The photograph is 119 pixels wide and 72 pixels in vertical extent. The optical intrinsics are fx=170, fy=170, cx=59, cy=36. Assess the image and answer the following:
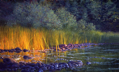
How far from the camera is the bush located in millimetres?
14781

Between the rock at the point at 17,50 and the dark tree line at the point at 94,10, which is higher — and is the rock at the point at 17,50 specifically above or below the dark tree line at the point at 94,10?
below

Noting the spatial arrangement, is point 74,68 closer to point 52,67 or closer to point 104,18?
point 52,67

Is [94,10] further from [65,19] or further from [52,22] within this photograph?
[52,22]

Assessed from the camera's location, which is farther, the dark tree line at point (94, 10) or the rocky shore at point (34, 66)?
the dark tree line at point (94, 10)

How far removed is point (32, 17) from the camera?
586 inches

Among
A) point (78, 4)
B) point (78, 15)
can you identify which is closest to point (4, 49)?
point (78, 15)

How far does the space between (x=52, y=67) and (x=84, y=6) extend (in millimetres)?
17583

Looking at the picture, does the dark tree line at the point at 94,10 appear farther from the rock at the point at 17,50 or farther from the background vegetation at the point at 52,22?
the rock at the point at 17,50

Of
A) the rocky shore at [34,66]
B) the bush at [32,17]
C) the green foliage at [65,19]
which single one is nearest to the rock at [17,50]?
the rocky shore at [34,66]

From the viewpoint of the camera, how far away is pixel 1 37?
35.2 feet

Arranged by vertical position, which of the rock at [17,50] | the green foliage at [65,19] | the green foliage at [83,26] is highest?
the green foliage at [65,19]

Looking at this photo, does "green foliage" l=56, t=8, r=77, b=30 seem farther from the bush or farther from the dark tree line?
the bush

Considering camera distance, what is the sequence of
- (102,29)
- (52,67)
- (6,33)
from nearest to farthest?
(52,67) → (6,33) → (102,29)

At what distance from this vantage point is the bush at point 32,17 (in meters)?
14.8
